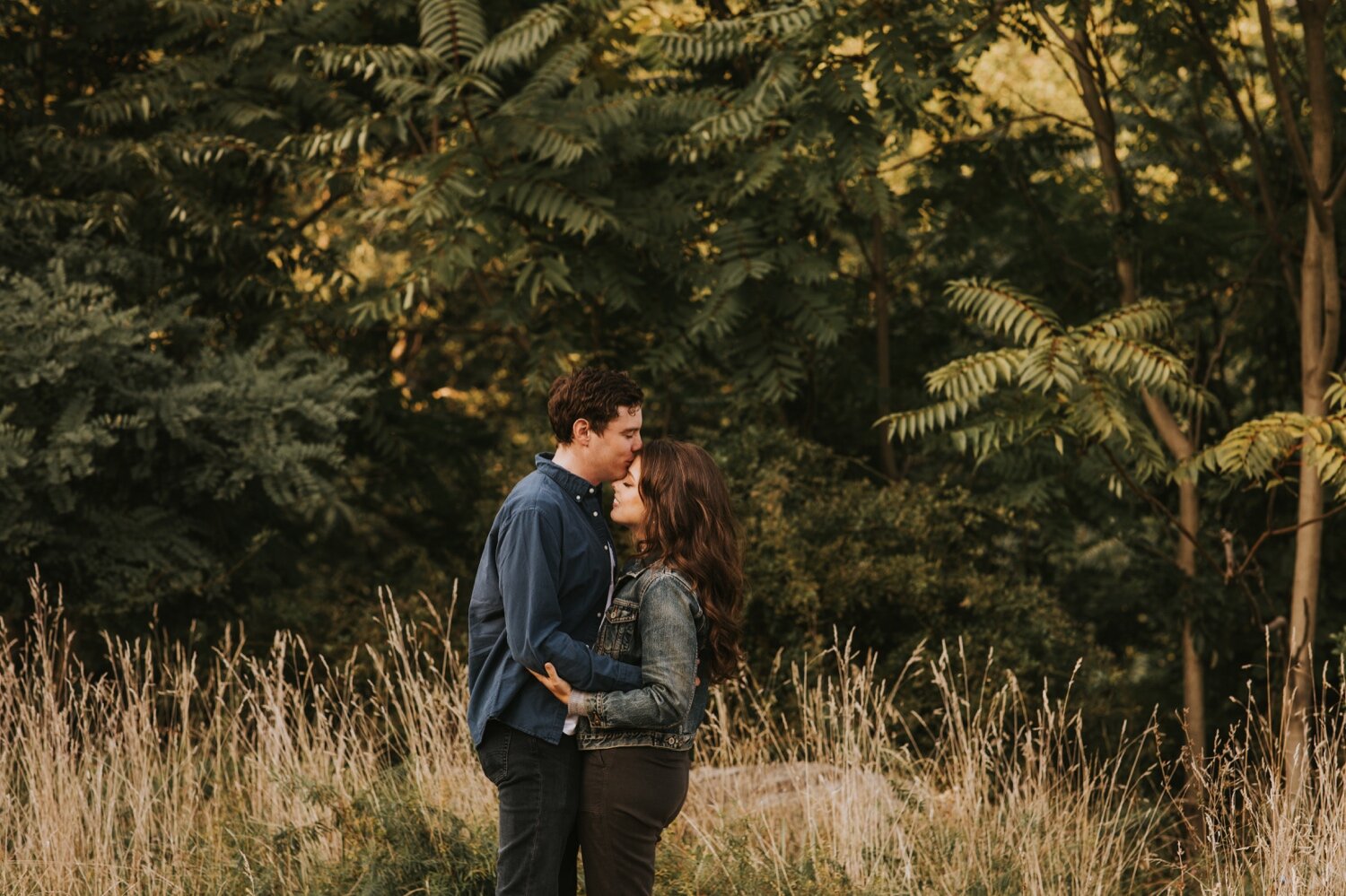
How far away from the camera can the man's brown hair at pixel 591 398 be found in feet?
11.9

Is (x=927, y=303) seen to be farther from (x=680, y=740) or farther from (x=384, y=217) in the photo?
(x=680, y=740)

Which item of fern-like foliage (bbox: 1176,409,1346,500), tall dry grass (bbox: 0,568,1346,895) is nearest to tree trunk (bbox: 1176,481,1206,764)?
fern-like foliage (bbox: 1176,409,1346,500)

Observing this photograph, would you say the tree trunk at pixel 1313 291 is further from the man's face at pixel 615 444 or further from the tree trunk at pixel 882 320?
the man's face at pixel 615 444

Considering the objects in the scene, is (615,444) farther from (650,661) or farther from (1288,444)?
(1288,444)

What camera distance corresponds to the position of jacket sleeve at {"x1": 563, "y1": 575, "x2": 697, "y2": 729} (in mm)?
3502

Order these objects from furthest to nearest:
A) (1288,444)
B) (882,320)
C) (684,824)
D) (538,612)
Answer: (882,320)
(1288,444)
(684,824)
(538,612)

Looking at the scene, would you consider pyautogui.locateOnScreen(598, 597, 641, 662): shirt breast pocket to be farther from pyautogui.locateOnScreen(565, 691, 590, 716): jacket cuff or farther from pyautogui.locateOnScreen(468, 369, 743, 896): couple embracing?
pyautogui.locateOnScreen(565, 691, 590, 716): jacket cuff

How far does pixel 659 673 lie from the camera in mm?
3525

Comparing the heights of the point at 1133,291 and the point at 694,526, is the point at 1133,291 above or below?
above

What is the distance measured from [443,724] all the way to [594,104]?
3709mm

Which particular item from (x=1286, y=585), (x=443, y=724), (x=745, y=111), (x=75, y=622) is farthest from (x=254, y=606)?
(x=1286, y=585)

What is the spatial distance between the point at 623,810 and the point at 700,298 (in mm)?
5302

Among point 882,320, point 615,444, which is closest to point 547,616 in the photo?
point 615,444

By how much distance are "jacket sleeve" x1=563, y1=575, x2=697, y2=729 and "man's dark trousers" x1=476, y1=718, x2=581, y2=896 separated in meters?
0.18
